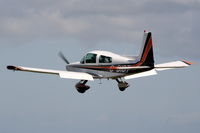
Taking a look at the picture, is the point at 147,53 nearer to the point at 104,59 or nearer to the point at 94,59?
the point at 104,59

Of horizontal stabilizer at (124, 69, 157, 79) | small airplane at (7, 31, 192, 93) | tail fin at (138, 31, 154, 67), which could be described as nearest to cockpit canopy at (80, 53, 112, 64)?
small airplane at (7, 31, 192, 93)

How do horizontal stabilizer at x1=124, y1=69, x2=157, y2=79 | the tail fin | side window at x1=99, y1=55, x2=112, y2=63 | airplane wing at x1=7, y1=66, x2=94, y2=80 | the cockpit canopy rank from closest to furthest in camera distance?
airplane wing at x1=7, y1=66, x2=94, y2=80
the tail fin
side window at x1=99, y1=55, x2=112, y2=63
the cockpit canopy
horizontal stabilizer at x1=124, y1=69, x2=157, y2=79

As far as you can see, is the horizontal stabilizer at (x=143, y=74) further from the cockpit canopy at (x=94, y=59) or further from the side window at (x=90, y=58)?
the side window at (x=90, y=58)

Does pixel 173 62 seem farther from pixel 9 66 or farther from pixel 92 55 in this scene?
pixel 9 66

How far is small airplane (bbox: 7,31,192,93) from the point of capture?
43250mm

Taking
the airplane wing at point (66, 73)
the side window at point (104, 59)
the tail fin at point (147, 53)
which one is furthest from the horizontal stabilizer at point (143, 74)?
the airplane wing at point (66, 73)

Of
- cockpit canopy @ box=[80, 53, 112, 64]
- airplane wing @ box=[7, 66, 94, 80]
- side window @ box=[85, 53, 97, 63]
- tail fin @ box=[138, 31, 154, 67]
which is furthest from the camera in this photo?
side window @ box=[85, 53, 97, 63]

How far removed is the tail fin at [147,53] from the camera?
142ft

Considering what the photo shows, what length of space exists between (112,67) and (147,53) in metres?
2.73

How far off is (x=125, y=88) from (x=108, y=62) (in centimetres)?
341

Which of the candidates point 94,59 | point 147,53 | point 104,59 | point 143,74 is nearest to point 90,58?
point 94,59

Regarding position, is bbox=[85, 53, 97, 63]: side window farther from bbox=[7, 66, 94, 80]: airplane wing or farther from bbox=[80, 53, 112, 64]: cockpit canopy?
bbox=[7, 66, 94, 80]: airplane wing

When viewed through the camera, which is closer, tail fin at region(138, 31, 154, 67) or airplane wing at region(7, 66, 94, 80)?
airplane wing at region(7, 66, 94, 80)

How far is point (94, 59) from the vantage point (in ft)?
147
